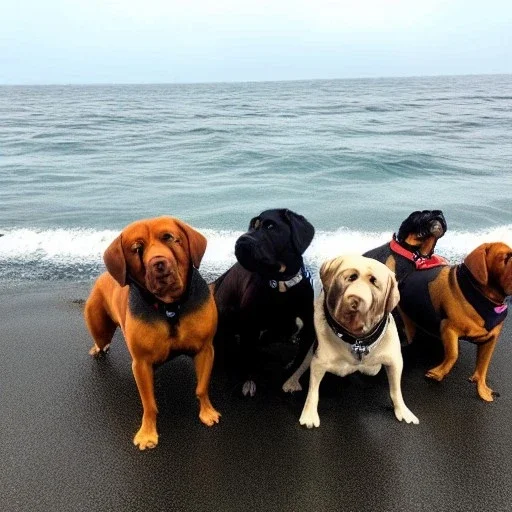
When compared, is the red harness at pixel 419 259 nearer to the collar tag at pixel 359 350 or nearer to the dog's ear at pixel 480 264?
the dog's ear at pixel 480 264

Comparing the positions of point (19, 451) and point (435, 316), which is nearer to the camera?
point (19, 451)

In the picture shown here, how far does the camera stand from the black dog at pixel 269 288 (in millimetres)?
3621

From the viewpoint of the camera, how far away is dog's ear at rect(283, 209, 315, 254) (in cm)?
367

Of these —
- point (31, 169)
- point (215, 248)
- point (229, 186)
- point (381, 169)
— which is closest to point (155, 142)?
point (31, 169)

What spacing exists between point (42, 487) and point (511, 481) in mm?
2982

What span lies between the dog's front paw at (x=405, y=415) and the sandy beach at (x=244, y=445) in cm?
5

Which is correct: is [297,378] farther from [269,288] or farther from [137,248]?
[137,248]

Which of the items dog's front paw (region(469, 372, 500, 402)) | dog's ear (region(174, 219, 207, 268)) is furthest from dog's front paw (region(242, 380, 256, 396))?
dog's front paw (region(469, 372, 500, 402))

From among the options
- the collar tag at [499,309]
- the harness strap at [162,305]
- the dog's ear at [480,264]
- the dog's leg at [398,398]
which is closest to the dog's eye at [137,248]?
the harness strap at [162,305]

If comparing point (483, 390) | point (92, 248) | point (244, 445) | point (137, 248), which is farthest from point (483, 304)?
point (92, 248)

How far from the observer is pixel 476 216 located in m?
10.6

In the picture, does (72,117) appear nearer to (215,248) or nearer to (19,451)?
(215,248)

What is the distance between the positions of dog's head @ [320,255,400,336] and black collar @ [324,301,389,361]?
0.17ft

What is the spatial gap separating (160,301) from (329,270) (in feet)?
3.87
